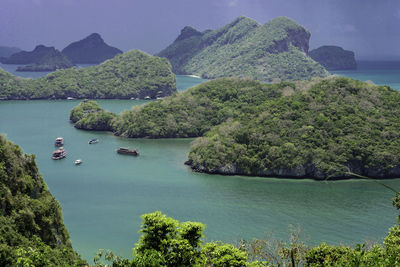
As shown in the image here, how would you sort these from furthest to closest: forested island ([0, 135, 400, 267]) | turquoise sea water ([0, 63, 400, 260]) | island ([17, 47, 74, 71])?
island ([17, 47, 74, 71]), turquoise sea water ([0, 63, 400, 260]), forested island ([0, 135, 400, 267])

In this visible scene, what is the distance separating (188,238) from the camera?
20.2 m

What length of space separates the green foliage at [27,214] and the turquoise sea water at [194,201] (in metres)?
5.35

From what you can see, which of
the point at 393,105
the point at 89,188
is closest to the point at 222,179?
the point at 89,188

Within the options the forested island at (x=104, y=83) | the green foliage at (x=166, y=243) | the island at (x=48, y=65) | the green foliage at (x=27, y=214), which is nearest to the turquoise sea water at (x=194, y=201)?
the green foliage at (x=27, y=214)

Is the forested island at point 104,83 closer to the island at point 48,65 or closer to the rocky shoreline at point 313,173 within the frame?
the rocky shoreline at point 313,173

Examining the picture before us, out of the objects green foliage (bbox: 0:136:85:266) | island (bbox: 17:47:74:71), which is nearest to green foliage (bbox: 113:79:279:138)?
green foliage (bbox: 0:136:85:266)

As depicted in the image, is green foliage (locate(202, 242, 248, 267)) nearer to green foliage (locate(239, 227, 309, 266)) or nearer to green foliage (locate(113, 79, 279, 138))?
green foliage (locate(239, 227, 309, 266))

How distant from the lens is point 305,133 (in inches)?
1927

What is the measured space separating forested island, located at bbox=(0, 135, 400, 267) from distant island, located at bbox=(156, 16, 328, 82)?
122 meters

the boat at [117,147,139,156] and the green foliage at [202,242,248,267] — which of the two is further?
the boat at [117,147,139,156]

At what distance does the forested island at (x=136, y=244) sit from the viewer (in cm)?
1884

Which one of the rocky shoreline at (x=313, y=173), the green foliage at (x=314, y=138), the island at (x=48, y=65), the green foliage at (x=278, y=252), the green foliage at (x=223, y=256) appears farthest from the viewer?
the island at (x=48, y=65)

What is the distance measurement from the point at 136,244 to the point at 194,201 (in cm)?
1933

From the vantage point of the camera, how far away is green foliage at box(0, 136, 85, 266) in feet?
72.7
